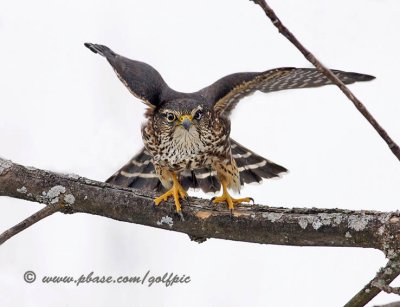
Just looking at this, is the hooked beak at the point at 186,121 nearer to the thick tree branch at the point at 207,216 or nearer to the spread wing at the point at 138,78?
the spread wing at the point at 138,78

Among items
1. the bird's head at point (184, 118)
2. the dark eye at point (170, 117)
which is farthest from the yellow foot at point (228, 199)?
the dark eye at point (170, 117)

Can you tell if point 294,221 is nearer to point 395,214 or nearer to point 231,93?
point 395,214

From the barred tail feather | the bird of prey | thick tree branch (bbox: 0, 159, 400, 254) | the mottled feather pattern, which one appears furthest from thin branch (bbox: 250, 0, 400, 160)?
the barred tail feather

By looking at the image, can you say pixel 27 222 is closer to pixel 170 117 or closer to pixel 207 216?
pixel 207 216

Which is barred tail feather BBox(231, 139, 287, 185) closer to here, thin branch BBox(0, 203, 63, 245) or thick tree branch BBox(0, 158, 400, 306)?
thick tree branch BBox(0, 158, 400, 306)

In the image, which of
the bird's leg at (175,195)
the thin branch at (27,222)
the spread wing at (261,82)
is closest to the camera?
the thin branch at (27,222)

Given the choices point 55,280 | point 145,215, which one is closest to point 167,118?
point 145,215

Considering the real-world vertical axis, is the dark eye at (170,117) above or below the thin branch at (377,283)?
above
